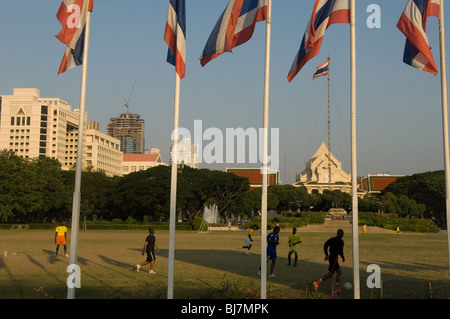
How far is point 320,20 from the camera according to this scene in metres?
12.7

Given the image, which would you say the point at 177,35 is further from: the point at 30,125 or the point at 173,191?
the point at 30,125

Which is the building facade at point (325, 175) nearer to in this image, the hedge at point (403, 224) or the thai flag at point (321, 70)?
the hedge at point (403, 224)

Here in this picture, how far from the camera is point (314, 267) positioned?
20.4 meters

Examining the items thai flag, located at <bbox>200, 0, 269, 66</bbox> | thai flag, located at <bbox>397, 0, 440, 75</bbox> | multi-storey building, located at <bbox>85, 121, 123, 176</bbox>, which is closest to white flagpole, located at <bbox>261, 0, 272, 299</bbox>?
thai flag, located at <bbox>200, 0, 269, 66</bbox>

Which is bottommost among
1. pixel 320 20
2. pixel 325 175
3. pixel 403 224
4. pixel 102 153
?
pixel 403 224

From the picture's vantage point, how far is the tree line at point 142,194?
61.2 m

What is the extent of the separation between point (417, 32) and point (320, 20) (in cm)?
254

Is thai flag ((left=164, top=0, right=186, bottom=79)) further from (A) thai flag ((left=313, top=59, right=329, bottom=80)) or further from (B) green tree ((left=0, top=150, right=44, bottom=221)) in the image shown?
(B) green tree ((left=0, top=150, right=44, bottom=221))

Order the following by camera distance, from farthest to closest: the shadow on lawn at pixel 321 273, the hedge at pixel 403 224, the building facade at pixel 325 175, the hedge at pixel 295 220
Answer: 1. the building facade at pixel 325 175
2. the hedge at pixel 295 220
3. the hedge at pixel 403 224
4. the shadow on lawn at pixel 321 273

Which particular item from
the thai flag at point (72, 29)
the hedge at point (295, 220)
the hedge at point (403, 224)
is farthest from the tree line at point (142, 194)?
the thai flag at point (72, 29)

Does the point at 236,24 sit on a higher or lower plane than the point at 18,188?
higher

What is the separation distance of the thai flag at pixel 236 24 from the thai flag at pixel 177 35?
794mm

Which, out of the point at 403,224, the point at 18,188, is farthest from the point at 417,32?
the point at 18,188
